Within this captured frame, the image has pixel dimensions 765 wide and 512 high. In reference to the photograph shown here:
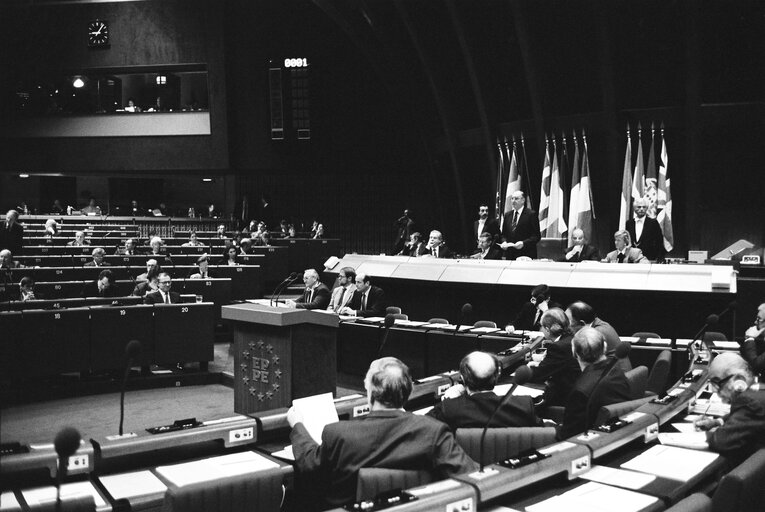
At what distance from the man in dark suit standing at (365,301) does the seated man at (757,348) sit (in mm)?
4139

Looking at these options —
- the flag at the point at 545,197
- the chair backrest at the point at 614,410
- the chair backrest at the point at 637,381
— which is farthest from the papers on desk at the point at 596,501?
the flag at the point at 545,197

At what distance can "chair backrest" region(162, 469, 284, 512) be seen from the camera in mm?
1999

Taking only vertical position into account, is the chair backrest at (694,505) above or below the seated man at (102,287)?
below

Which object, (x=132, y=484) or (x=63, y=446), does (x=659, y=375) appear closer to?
(x=132, y=484)

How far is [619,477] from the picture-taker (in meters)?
2.64

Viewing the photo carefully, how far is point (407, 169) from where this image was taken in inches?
755

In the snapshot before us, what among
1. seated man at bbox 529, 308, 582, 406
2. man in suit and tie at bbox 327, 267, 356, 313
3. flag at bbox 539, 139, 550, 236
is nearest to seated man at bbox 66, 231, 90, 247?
man in suit and tie at bbox 327, 267, 356, 313

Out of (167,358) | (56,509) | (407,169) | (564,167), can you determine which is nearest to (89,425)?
(167,358)

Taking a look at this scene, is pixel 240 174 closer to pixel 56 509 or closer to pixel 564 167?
pixel 564 167

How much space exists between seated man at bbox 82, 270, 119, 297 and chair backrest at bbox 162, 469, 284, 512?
7342mm

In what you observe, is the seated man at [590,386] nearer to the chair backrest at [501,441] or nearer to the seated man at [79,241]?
the chair backrest at [501,441]

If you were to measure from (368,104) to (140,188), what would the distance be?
400 inches

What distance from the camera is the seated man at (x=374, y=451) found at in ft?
8.23

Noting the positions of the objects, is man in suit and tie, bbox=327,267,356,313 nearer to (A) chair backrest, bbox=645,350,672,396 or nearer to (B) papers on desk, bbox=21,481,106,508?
(A) chair backrest, bbox=645,350,672,396
